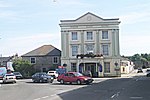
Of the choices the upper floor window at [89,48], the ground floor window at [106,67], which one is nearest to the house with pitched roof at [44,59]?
the upper floor window at [89,48]

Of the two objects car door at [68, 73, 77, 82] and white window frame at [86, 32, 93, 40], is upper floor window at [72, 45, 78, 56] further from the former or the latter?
car door at [68, 73, 77, 82]

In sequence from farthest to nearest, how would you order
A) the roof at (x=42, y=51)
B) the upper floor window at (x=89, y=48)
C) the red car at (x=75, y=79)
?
the roof at (x=42, y=51), the upper floor window at (x=89, y=48), the red car at (x=75, y=79)

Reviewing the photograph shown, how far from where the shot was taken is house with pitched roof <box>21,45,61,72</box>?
273 ft

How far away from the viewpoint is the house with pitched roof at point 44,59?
8325 cm

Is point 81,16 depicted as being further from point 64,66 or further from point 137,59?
point 137,59

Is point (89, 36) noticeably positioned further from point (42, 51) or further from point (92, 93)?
point (92, 93)

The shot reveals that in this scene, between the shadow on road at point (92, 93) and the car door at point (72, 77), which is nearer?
the shadow on road at point (92, 93)

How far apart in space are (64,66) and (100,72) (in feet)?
24.0

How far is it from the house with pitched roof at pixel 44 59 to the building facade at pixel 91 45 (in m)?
6.85

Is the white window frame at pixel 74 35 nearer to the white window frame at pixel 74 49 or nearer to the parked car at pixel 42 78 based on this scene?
the white window frame at pixel 74 49

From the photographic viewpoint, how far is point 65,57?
7656 centimetres

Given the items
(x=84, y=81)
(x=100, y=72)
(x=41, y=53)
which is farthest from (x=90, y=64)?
(x=84, y=81)

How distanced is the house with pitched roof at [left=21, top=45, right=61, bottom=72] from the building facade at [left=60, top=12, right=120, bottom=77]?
685 centimetres

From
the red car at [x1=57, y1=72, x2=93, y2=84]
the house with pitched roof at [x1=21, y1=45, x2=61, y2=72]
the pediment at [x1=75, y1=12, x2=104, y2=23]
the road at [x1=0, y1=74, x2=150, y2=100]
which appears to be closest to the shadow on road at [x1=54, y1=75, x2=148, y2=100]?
the road at [x1=0, y1=74, x2=150, y2=100]
